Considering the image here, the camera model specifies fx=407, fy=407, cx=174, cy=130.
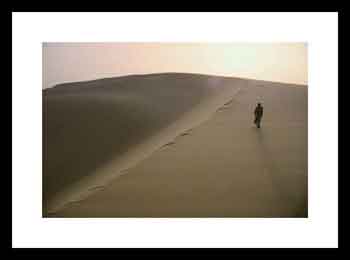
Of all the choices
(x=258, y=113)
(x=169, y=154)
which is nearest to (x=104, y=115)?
(x=169, y=154)

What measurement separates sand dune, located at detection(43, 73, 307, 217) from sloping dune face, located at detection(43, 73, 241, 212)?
0.02 meters

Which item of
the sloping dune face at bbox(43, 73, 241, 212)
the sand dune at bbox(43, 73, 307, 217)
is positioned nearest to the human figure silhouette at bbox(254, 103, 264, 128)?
the sand dune at bbox(43, 73, 307, 217)

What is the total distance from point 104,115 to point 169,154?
148 centimetres

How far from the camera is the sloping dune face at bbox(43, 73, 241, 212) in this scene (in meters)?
6.14

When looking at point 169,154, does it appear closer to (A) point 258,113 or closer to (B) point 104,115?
(B) point 104,115

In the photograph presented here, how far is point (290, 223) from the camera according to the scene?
5.49m

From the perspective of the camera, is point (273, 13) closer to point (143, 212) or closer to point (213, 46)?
point (213, 46)

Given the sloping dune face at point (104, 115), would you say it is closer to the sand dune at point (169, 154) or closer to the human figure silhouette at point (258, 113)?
the sand dune at point (169, 154)

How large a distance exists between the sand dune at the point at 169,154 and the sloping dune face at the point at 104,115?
17 millimetres

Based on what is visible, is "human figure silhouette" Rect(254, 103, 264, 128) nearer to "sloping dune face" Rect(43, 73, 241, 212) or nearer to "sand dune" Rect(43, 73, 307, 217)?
"sand dune" Rect(43, 73, 307, 217)

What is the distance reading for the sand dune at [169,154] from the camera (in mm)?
5703

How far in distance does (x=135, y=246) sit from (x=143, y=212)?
22.4 inches

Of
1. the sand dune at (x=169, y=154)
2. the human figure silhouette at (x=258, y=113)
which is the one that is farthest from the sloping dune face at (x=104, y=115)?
the human figure silhouette at (x=258, y=113)

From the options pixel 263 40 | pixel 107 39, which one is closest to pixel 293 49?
pixel 263 40
